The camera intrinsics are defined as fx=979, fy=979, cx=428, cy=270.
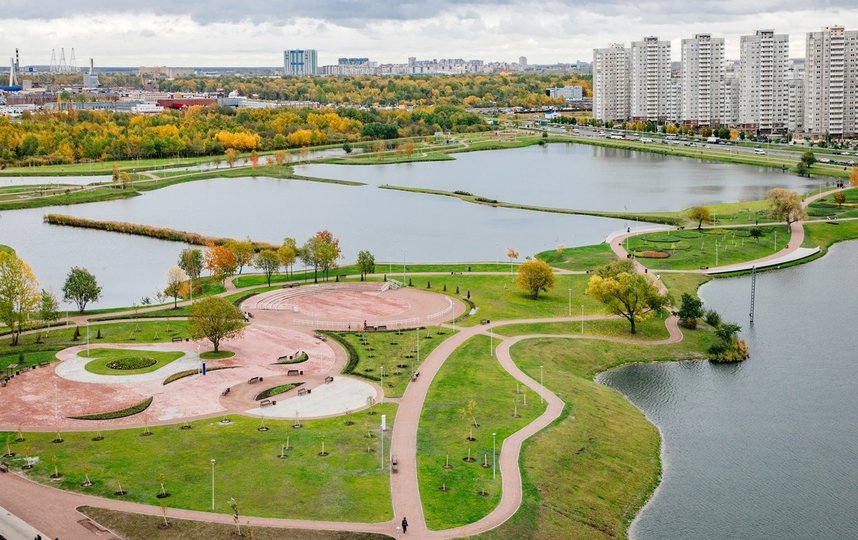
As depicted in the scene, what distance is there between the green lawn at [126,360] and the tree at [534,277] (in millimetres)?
16393

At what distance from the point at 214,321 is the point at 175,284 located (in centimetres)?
900

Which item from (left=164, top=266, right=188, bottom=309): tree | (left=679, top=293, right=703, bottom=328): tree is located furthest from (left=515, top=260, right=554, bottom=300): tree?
(left=164, top=266, right=188, bottom=309): tree

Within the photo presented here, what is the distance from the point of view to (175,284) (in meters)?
45.0

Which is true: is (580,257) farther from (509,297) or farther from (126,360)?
(126,360)

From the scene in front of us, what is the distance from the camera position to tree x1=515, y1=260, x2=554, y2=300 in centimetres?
4541

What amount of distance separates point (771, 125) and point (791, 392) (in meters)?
96.8

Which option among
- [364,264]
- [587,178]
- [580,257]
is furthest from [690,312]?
[587,178]

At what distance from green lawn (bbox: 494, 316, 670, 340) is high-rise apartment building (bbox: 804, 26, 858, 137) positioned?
264 ft

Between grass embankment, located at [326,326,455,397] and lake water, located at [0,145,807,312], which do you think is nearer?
grass embankment, located at [326,326,455,397]

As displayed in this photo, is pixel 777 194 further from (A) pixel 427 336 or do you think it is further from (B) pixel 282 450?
(B) pixel 282 450

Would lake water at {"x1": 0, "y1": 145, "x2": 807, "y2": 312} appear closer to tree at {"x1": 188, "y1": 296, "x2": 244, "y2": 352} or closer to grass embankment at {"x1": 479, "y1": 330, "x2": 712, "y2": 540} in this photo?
tree at {"x1": 188, "y1": 296, "x2": 244, "y2": 352}

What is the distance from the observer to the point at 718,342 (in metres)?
39.8

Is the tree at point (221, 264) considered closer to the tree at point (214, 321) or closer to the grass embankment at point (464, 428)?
the tree at point (214, 321)

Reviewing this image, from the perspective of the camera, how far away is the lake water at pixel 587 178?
3105 inches
